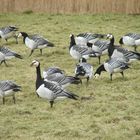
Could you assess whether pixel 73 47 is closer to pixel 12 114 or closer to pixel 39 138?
pixel 12 114

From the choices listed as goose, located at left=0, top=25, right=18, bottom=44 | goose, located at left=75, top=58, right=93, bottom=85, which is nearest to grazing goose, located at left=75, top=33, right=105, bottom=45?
goose, located at left=0, top=25, right=18, bottom=44

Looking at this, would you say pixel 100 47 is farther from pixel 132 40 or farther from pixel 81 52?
pixel 132 40

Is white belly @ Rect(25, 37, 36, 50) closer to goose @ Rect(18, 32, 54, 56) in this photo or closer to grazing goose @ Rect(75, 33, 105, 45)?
goose @ Rect(18, 32, 54, 56)

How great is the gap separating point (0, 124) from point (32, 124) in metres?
0.68

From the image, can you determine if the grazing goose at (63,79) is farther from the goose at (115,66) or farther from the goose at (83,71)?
the goose at (115,66)

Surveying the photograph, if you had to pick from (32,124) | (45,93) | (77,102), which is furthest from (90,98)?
(32,124)

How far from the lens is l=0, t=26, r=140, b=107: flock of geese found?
1210cm

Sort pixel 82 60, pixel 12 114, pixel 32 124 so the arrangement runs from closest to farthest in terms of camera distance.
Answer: pixel 32 124, pixel 12 114, pixel 82 60

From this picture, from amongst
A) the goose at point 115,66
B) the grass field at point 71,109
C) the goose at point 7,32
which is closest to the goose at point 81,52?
the grass field at point 71,109

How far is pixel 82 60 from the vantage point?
15086 millimetres

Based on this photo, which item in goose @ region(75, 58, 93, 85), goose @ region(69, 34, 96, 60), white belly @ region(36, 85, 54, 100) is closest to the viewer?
A: white belly @ region(36, 85, 54, 100)

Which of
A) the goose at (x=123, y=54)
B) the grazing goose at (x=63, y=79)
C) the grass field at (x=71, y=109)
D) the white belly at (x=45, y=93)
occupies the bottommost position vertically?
the grass field at (x=71, y=109)

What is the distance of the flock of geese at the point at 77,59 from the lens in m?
12.1

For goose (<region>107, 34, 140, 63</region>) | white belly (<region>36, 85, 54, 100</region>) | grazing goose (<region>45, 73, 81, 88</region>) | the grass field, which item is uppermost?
goose (<region>107, 34, 140, 63</region>)
